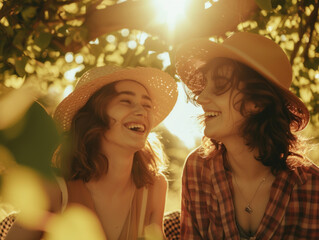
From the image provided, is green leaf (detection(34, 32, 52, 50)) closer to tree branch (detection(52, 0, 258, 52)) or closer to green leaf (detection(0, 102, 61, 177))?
tree branch (detection(52, 0, 258, 52))

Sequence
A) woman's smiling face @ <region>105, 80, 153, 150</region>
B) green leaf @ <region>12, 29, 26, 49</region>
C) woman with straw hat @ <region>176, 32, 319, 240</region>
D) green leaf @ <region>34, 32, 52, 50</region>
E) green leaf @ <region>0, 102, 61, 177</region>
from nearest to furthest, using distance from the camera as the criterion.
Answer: green leaf @ <region>0, 102, 61, 177</region>
woman with straw hat @ <region>176, 32, 319, 240</region>
woman's smiling face @ <region>105, 80, 153, 150</region>
green leaf @ <region>34, 32, 52, 50</region>
green leaf @ <region>12, 29, 26, 49</region>

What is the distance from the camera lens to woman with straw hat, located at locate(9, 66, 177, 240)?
281 cm

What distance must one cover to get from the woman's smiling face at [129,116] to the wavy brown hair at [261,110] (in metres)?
0.64

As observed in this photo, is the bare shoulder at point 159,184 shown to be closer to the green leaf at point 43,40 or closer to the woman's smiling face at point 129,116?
the woman's smiling face at point 129,116

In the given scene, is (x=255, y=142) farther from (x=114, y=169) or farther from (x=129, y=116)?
(x=114, y=169)

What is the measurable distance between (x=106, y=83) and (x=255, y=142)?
128 centimetres

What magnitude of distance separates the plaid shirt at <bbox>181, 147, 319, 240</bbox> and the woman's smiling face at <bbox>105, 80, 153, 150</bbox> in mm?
529

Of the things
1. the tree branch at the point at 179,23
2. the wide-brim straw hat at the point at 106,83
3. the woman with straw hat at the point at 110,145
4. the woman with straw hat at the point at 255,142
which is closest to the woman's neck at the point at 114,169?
the woman with straw hat at the point at 110,145

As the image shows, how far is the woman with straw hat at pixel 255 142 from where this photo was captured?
8.25 feet

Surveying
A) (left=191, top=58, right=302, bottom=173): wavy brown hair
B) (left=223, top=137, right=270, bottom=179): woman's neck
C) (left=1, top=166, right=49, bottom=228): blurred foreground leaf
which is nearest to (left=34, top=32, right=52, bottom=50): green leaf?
(left=191, top=58, right=302, bottom=173): wavy brown hair

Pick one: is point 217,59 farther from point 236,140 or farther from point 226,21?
point 226,21

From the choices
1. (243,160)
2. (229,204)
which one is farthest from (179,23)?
(229,204)

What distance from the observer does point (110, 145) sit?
2906 millimetres

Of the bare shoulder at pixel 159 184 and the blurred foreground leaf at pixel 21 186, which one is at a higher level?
the blurred foreground leaf at pixel 21 186
